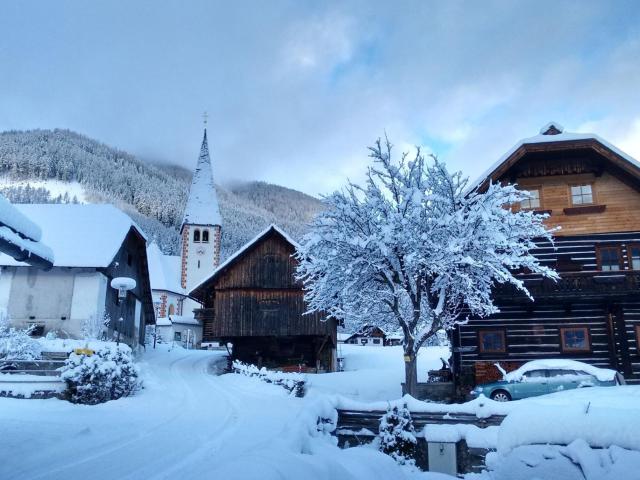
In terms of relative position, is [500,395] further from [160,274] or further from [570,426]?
[160,274]

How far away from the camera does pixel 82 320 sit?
29.1 m

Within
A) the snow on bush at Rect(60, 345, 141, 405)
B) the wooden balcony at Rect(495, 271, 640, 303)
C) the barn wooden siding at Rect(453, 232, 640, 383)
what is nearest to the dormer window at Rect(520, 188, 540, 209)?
the barn wooden siding at Rect(453, 232, 640, 383)

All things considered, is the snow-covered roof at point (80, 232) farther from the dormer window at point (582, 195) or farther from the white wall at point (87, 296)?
the dormer window at point (582, 195)

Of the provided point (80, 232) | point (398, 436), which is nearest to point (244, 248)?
point (80, 232)

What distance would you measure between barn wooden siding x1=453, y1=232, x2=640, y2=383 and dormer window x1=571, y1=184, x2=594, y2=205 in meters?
1.52

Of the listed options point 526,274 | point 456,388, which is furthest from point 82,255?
point 526,274

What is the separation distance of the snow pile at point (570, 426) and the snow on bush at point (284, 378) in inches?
532

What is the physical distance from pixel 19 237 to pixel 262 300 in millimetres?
24146

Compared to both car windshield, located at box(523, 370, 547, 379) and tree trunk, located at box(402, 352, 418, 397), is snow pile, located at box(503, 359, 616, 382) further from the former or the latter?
tree trunk, located at box(402, 352, 418, 397)

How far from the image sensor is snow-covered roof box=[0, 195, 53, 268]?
7691 mm

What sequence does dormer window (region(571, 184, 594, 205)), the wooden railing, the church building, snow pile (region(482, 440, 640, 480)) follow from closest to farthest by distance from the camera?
snow pile (region(482, 440, 640, 480)) → the wooden railing → dormer window (region(571, 184, 594, 205)) → the church building

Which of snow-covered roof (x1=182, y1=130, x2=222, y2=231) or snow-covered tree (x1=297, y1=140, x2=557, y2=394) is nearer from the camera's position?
snow-covered tree (x1=297, y1=140, x2=557, y2=394)

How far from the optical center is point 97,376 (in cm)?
1747

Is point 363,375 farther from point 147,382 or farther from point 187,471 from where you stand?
point 187,471
